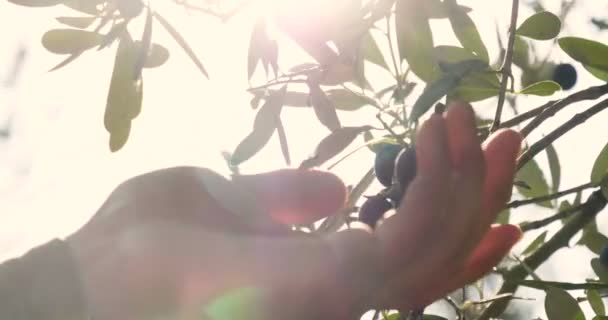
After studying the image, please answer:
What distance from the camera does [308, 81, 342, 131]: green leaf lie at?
4.26 ft

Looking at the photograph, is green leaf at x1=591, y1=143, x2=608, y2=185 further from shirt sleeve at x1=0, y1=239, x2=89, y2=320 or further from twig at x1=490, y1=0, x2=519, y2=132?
shirt sleeve at x1=0, y1=239, x2=89, y2=320

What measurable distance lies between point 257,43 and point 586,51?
419 millimetres

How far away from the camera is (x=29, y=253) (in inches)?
32.9

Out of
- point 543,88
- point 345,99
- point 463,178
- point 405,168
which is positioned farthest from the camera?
point 345,99

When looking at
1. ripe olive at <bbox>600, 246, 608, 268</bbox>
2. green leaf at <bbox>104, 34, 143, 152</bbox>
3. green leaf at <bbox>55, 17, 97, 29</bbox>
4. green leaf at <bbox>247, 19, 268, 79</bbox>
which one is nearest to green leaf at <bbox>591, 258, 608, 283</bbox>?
ripe olive at <bbox>600, 246, 608, 268</bbox>


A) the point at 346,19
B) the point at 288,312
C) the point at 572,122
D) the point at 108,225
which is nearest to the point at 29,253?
the point at 108,225

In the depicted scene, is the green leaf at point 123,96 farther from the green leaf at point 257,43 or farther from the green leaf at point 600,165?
the green leaf at point 600,165

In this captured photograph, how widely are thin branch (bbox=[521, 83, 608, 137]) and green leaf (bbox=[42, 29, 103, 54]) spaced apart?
1.94 feet

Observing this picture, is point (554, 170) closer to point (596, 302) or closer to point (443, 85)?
point (596, 302)

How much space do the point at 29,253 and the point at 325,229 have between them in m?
0.37

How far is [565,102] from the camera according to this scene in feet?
3.74

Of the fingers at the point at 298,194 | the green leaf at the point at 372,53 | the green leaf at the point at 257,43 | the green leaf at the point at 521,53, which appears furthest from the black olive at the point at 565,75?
the fingers at the point at 298,194

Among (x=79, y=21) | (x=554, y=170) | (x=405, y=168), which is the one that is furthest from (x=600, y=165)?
(x=79, y=21)

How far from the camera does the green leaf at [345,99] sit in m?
1.42
